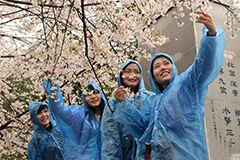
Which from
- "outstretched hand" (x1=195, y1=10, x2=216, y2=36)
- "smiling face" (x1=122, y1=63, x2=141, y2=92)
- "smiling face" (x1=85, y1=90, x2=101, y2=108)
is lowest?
"smiling face" (x1=85, y1=90, x2=101, y2=108)

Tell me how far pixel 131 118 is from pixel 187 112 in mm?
535

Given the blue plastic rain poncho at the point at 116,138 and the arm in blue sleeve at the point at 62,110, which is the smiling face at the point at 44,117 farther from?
the blue plastic rain poncho at the point at 116,138

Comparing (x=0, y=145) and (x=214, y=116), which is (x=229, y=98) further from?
(x=0, y=145)

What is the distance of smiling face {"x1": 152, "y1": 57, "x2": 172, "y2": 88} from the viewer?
2461 mm

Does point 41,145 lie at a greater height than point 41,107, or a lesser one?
lesser

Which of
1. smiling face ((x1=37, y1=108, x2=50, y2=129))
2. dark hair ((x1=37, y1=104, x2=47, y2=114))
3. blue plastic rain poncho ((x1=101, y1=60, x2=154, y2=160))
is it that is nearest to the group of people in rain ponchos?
blue plastic rain poncho ((x1=101, y1=60, x2=154, y2=160))

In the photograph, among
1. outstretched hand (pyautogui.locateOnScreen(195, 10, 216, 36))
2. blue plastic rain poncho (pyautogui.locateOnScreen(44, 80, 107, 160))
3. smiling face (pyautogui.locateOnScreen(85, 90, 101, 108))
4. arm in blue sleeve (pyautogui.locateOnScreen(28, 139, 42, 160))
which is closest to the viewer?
outstretched hand (pyautogui.locateOnScreen(195, 10, 216, 36))

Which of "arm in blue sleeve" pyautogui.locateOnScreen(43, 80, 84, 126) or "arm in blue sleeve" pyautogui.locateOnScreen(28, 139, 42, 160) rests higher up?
"arm in blue sleeve" pyautogui.locateOnScreen(43, 80, 84, 126)

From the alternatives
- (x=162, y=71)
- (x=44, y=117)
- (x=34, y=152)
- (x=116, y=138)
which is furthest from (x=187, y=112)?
(x=34, y=152)

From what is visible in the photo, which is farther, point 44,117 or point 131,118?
point 44,117

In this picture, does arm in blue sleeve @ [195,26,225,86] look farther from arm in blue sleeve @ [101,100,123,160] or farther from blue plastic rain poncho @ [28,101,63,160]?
blue plastic rain poncho @ [28,101,63,160]

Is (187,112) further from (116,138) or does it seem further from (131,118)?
(116,138)

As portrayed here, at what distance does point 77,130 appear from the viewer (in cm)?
324

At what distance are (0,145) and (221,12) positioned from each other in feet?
19.2
